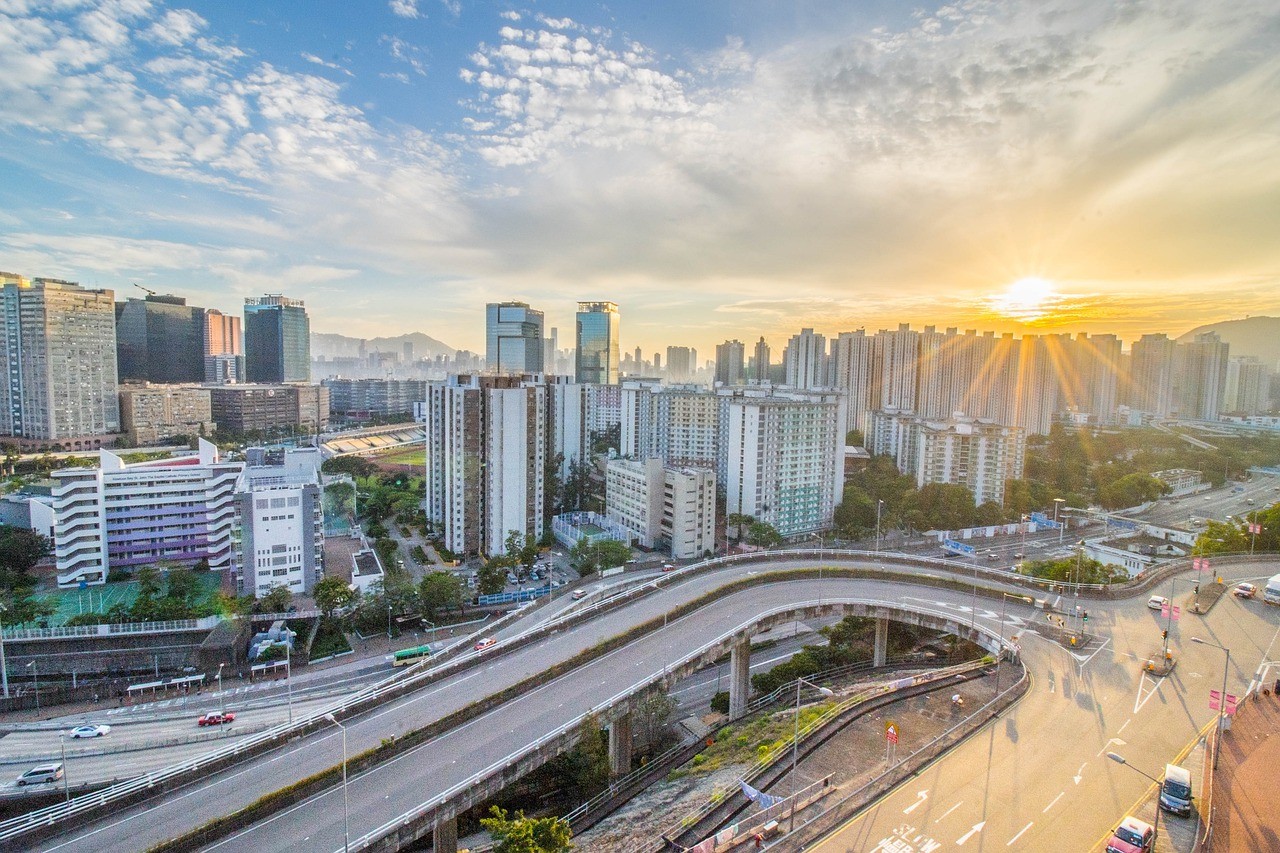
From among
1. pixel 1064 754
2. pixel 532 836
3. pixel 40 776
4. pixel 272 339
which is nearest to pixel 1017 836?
pixel 1064 754

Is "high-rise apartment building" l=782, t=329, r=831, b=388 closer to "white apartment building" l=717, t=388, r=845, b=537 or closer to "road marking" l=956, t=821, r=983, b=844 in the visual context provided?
Answer: "white apartment building" l=717, t=388, r=845, b=537

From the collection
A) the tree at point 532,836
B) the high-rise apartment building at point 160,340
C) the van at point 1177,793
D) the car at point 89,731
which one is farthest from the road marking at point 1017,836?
the high-rise apartment building at point 160,340

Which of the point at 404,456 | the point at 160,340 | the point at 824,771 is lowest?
the point at 404,456

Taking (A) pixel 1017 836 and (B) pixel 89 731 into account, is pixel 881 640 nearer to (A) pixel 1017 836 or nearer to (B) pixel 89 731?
(A) pixel 1017 836

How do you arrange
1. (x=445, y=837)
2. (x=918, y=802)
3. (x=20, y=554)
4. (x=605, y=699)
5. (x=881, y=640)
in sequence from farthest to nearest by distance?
(x=20, y=554) < (x=881, y=640) < (x=605, y=699) < (x=445, y=837) < (x=918, y=802)

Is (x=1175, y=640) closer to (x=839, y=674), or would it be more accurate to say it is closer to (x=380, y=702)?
(x=839, y=674)

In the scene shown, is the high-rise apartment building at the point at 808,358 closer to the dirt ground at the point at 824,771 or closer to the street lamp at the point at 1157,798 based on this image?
the dirt ground at the point at 824,771
